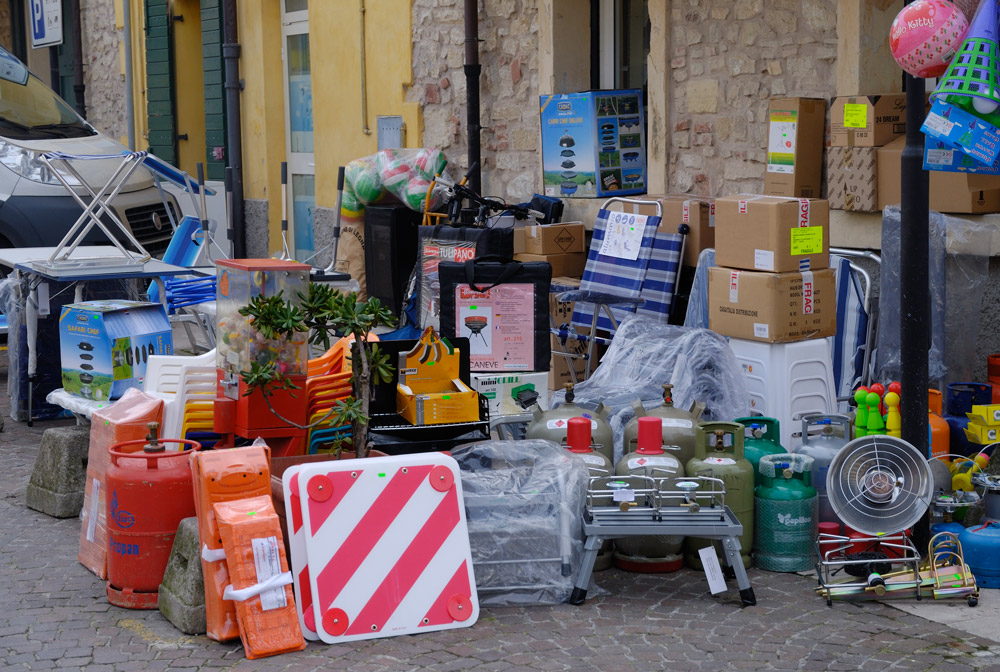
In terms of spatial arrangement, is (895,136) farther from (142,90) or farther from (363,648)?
(142,90)

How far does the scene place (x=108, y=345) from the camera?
6312 mm

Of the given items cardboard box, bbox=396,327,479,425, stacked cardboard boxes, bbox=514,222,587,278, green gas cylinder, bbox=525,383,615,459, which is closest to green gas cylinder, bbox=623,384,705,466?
green gas cylinder, bbox=525,383,615,459

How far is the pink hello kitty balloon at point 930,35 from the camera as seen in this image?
4602 mm

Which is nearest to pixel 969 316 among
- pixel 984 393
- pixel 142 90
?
pixel 984 393

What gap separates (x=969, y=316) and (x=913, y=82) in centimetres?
170

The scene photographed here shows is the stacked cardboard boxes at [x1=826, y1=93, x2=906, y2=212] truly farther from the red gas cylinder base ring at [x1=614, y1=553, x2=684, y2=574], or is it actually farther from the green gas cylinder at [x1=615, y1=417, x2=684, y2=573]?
the red gas cylinder base ring at [x1=614, y1=553, x2=684, y2=574]

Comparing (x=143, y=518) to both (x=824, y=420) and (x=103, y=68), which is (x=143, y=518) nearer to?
(x=824, y=420)

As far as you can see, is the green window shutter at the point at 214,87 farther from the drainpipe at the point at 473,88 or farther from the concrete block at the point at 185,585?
the concrete block at the point at 185,585

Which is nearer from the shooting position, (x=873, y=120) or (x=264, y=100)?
(x=873, y=120)

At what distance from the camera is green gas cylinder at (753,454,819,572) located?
15.6ft

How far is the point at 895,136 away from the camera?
21.4 feet

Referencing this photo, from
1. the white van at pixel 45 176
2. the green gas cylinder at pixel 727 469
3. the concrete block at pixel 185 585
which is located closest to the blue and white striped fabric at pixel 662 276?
the green gas cylinder at pixel 727 469

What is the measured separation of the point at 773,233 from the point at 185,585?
3123mm

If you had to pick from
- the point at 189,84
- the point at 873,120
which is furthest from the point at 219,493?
the point at 189,84
